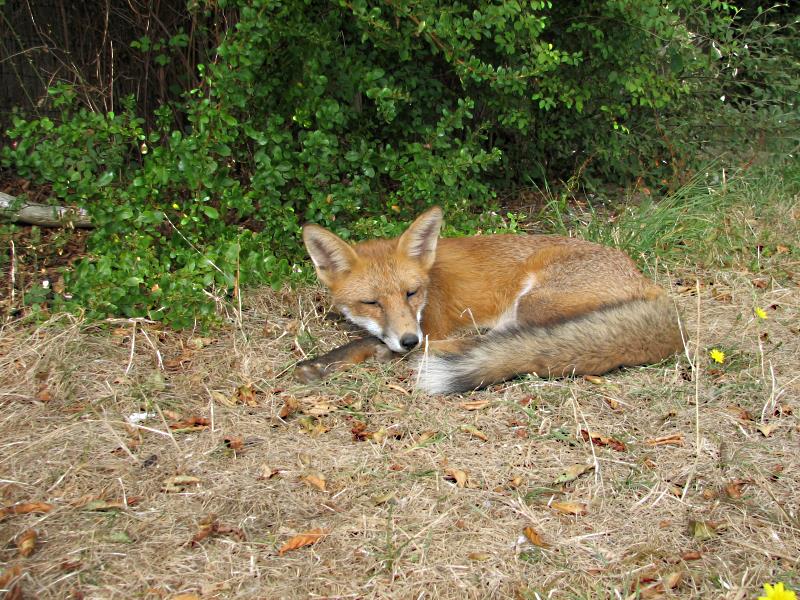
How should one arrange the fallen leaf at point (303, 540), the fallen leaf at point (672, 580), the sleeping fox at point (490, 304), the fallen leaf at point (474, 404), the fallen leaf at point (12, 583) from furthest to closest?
the sleeping fox at point (490, 304) < the fallen leaf at point (474, 404) < the fallen leaf at point (303, 540) < the fallen leaf at point (672, 580) < the fallen leaf at point (12, 583)

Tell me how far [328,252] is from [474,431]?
1.44 m

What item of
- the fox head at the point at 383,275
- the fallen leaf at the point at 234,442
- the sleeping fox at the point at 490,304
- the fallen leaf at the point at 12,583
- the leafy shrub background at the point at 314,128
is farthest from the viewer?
the leafy shrub background at the point at 314,128

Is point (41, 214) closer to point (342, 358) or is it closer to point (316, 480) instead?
point (342, 358)

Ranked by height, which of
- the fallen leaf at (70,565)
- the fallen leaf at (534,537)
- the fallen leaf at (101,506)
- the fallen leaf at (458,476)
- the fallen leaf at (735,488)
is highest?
the fallen leaf at (735,488)

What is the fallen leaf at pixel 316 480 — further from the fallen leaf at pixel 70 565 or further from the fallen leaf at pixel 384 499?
the fallen leaf at pixel 70 565

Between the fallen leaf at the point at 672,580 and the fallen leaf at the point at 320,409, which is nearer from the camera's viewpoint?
the fallen leaf at the point at 672,580

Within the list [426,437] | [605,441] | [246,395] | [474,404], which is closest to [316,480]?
[426,437]

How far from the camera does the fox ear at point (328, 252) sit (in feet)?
12.8

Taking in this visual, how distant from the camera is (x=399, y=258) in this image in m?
4.11

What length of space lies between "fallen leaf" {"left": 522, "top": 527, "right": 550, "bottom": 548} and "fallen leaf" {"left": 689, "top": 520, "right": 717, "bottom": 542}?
20.9 inches

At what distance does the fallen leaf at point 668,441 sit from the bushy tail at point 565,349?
1.88ft

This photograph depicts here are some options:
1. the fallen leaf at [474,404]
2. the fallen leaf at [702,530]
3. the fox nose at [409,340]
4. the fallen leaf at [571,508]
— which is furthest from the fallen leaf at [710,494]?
the fox nose at [409,340]

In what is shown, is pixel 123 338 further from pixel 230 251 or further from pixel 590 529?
pixel 590 529

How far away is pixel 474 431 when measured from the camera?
10.4 ft
